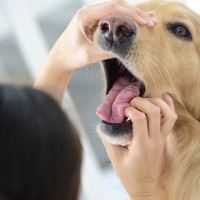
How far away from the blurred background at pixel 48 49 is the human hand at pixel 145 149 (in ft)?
4.42

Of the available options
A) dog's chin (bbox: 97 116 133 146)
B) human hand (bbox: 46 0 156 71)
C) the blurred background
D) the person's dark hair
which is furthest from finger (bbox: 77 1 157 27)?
the blurred background

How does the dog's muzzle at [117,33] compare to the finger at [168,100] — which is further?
the finger at [168,100]

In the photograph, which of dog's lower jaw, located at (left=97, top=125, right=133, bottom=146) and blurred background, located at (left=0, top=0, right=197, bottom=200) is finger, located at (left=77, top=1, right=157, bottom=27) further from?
blurred background, located at (left=0, top=0, right=197, bottom=200)

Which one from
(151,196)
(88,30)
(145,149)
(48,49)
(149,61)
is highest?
(88,30)

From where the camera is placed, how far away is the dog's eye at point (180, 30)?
134 centimetres

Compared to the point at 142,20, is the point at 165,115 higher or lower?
lower

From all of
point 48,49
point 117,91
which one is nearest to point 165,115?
point 117,91

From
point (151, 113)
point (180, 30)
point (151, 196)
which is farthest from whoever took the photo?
point (180, 30)

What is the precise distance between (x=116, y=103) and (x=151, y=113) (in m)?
0.12

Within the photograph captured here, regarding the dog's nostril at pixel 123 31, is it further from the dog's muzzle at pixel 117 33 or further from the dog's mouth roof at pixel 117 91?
the dog's mouth roof at pixel 117 91

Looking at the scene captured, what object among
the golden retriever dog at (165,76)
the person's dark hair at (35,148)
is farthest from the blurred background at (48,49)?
the person's dark hair at (35,148)

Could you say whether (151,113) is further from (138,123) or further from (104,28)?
(104,28)

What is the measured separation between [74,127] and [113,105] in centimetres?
48

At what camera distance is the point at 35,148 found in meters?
0.64
